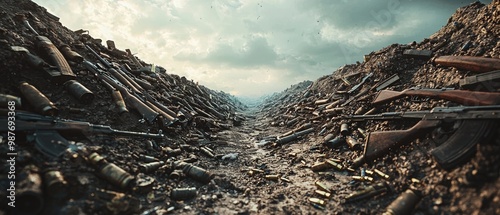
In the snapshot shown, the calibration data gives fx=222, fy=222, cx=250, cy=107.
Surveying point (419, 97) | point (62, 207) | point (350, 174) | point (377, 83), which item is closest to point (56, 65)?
point (62, 207)

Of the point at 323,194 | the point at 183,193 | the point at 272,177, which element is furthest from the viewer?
the point at 272,177

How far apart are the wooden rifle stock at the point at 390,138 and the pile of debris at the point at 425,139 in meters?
0.02

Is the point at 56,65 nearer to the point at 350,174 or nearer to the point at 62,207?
the point at 62,207

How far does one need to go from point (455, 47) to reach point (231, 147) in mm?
10349

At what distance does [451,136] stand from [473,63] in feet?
12.3

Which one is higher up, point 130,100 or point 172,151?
point 130,100

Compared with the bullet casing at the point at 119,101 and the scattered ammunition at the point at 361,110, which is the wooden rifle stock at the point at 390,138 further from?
the bullet casing at the point at 119,101

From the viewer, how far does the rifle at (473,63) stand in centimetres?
640

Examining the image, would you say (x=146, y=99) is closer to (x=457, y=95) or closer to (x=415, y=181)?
(x=415, y=181)

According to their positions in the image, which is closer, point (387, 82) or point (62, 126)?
point (62, 126)

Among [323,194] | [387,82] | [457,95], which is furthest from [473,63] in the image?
[323,194]

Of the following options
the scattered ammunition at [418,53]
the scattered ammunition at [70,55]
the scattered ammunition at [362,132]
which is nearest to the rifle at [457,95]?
the scattered ammunition at [362,132]

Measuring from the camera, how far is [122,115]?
308 inches

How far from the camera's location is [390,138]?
6016mm
